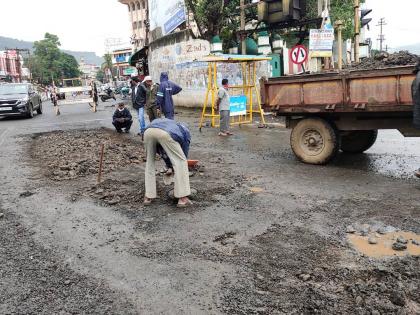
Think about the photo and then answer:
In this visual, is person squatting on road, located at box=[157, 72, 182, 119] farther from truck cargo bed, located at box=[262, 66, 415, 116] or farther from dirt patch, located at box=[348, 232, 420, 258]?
dirt patch, located at box=[348, 232, 420, 258]

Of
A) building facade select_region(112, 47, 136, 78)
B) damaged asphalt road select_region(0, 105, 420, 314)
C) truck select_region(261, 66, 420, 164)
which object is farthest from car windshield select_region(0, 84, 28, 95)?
building facade select_region(112, 47, 136, 78)

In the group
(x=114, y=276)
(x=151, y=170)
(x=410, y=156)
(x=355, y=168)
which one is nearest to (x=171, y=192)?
(x=151, y=170)

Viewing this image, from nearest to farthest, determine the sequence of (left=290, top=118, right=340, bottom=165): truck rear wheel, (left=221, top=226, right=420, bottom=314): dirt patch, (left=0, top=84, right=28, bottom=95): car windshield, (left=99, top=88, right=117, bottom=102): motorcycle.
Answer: (left=221, top=226, right=420, bottom=314): dirt patch < (left=290, top=118, right=340, bottom=165): truck rear wheel < (left=0, top=84, right=28, bottom=95): car windshield < (left=99, top=88, right=117, bottom=102): motorcycle

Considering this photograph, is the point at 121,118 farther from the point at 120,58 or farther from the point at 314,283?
the point at 120,58

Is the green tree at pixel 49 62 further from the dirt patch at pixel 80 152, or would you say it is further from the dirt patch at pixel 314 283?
the dirt patch at pixel 314 283

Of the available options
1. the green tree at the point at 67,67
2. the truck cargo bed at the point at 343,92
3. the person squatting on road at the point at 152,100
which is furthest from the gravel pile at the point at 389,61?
the green tree at the point at 67,67

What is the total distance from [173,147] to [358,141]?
14.7 ft

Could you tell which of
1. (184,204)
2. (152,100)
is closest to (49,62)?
(152,100)

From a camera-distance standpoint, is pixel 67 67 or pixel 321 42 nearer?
pixel 321 42

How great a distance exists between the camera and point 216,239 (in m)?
4.31

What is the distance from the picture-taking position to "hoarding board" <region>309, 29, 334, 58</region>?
12.4 metres

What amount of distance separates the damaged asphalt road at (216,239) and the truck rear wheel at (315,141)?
0.82 feet

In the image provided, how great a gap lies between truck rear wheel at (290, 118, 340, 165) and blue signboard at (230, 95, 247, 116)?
5146 millimetres

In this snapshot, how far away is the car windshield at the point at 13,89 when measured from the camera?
20.1 m
